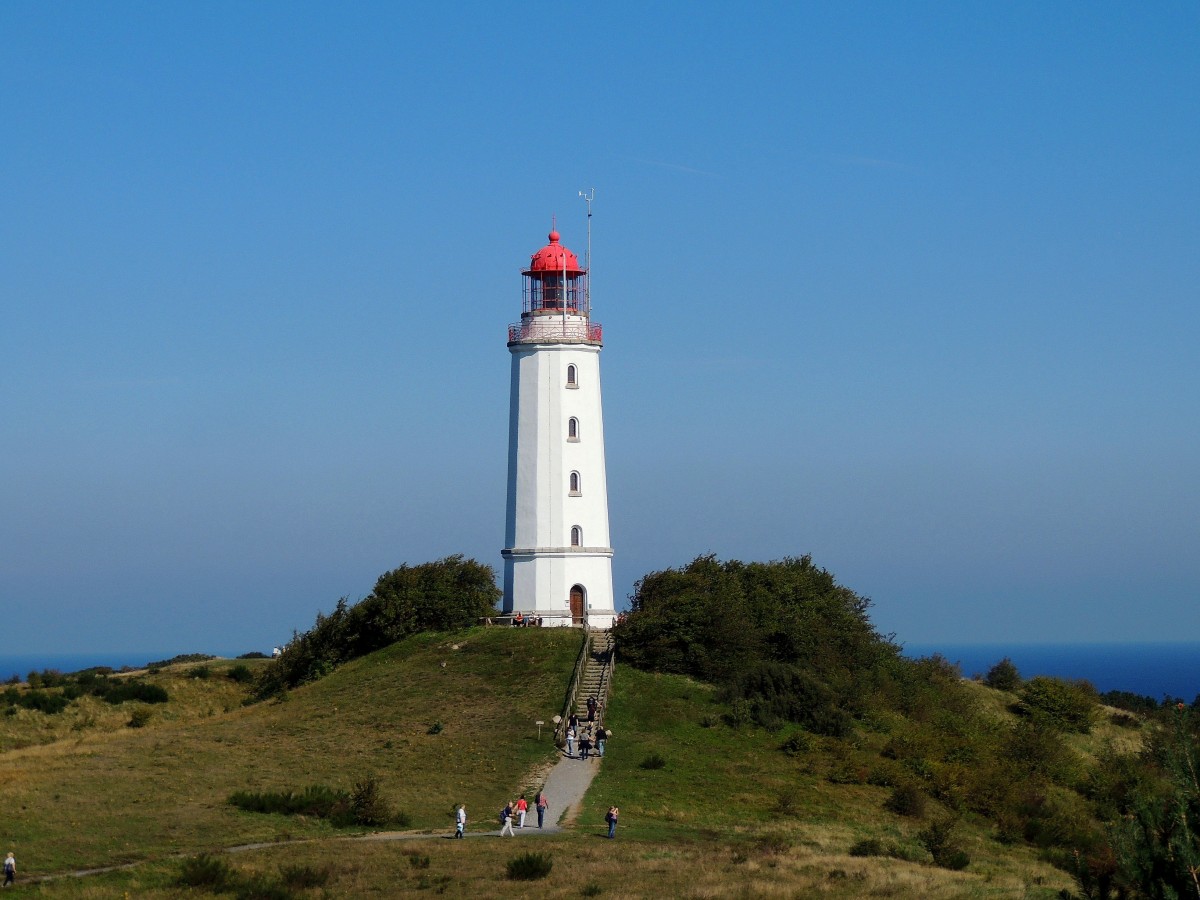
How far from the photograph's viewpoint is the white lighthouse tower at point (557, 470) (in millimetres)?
59750

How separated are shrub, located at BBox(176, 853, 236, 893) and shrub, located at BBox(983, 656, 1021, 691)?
48.3m

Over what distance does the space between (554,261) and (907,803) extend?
26.8 metres

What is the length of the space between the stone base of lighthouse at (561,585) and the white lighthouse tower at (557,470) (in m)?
0.04

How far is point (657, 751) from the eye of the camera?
155 feet

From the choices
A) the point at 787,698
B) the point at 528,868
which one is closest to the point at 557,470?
the point at 787,698

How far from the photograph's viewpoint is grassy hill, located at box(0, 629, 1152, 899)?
33.0m

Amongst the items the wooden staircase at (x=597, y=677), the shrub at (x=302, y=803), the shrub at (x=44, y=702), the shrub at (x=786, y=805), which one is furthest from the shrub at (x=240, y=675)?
the shrub at (x=786, y=805)

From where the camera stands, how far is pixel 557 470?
5981 centimetres

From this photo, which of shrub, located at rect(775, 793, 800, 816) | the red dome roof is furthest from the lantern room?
shrub, located at rect(775, 793, 800, 816)

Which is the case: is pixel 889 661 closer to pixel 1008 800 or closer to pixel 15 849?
pixel 1008 800

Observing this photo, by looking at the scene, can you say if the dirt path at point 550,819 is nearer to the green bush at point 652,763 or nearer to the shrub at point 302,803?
the green bush at point 652,763

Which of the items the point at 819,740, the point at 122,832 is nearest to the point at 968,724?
the point at 819,740

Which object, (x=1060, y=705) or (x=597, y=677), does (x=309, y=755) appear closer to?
(x=597, y=677)

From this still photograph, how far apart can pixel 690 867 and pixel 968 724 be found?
85.8ft
